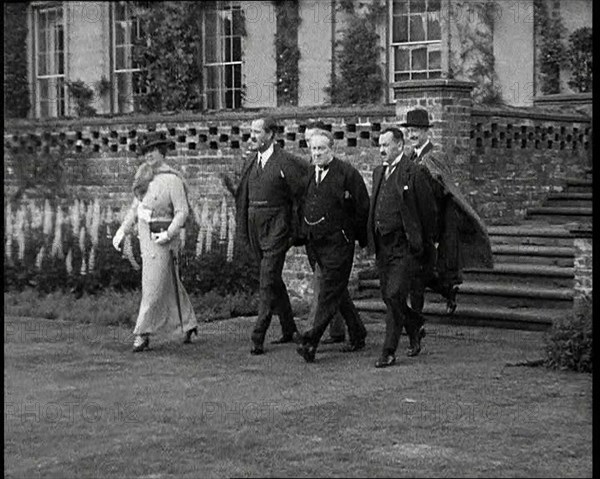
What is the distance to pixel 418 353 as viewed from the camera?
1106cm

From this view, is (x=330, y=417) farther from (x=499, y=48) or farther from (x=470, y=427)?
(x=499, y=48)

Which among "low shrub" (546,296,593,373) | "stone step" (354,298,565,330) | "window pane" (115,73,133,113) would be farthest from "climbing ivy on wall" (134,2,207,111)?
"low shrub" (546,296,593,373)

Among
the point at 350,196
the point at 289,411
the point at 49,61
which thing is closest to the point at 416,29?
the point at 49,61

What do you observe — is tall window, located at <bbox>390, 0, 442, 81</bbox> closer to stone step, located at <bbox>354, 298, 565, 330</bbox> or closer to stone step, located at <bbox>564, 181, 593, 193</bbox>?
stone step, located at <bbox>564, 181, 593, 193</bbox>

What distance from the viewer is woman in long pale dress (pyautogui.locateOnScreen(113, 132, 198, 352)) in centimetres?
1169

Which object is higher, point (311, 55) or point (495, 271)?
point (311, 55)

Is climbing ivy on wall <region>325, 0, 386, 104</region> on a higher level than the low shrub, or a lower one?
higher

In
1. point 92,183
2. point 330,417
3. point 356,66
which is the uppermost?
point 356,66

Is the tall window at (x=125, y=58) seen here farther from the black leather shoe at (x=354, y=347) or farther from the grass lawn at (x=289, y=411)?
the black leather shoe at (x=354, y=347)

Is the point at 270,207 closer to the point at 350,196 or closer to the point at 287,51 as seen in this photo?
the point at 350,196

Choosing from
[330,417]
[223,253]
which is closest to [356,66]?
[223,253]

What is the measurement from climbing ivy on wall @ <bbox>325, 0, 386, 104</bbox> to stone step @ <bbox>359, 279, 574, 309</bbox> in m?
6.72

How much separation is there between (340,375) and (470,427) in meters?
2.17

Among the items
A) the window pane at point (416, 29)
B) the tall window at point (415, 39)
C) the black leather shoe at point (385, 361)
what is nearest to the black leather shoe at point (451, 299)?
the black leather shoe at point (385, 361)
